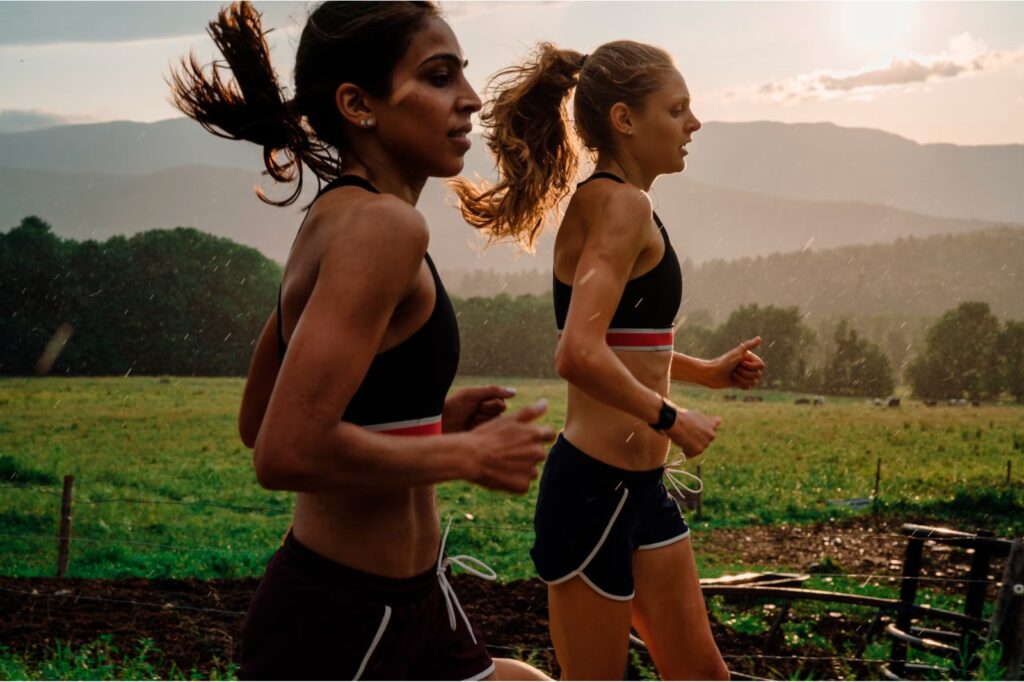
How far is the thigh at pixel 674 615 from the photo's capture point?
332 centimetres

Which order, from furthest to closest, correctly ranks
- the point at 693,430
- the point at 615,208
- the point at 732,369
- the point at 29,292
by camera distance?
the point at 29,292 → the point at 732,369 → the point at 615,208 → the point at 693,430

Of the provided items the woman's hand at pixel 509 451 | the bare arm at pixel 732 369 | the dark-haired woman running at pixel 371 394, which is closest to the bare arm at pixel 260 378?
the dark-haired woman running at pixel 371 394

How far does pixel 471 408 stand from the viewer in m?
2.40

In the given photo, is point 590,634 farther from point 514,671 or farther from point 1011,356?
point 1011,356

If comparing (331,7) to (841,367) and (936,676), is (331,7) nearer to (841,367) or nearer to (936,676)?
(936,676)

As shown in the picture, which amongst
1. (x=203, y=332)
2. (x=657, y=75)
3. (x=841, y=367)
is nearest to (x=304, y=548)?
(x=657, y=75)

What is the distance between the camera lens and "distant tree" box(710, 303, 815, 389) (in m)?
26.3

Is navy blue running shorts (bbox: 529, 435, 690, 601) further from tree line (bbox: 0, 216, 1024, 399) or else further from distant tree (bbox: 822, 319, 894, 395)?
distant tree (bbox: 822, 319, 894, 395)

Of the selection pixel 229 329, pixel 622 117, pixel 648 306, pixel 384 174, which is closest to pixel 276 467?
pixel 384 174

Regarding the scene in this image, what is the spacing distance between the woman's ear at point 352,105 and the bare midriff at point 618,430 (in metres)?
1.40

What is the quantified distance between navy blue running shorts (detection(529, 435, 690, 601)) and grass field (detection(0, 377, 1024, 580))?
7079 millimetres

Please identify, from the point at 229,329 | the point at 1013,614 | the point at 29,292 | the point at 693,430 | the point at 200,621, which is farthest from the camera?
the point at 229,329

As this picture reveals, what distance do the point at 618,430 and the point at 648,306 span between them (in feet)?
1.30

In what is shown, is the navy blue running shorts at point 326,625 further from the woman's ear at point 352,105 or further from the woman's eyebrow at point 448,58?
the woman's eyebrow at point 448,58
